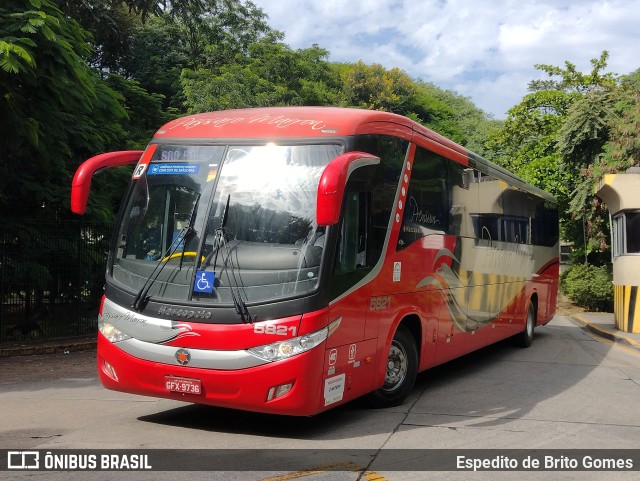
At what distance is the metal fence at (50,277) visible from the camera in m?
13.7

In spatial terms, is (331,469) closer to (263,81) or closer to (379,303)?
(379,303)

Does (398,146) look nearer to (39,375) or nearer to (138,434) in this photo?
(138,434)

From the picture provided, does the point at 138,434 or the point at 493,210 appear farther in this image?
the point at 493,210

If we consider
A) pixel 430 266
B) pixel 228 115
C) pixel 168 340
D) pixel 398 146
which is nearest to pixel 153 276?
pixel 168 340

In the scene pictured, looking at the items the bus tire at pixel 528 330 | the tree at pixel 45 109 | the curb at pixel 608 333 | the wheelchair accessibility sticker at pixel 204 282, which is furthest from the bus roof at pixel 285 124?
the curb at pixel 608 333

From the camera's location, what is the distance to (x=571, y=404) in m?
8.91

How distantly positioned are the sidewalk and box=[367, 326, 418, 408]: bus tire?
906cm

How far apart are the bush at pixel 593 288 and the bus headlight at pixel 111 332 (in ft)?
74.2

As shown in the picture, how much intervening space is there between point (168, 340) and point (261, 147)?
6.92 ft

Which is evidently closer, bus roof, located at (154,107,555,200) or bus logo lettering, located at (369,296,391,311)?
bus roof, located at (154,107,555,200)

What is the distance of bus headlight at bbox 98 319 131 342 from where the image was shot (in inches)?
281

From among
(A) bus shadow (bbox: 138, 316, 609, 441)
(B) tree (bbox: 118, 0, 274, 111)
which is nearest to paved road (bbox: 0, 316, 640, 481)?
(A) bus shadow (bbox: 138, 316, 609, 441)

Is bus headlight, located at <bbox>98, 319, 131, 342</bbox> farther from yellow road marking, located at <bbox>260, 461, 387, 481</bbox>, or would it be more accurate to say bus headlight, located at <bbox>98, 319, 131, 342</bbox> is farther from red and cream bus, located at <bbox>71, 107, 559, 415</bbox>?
yellow road marking, located at <bbox>260, 461, 387, 481</bbox>

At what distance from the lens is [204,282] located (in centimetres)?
684
